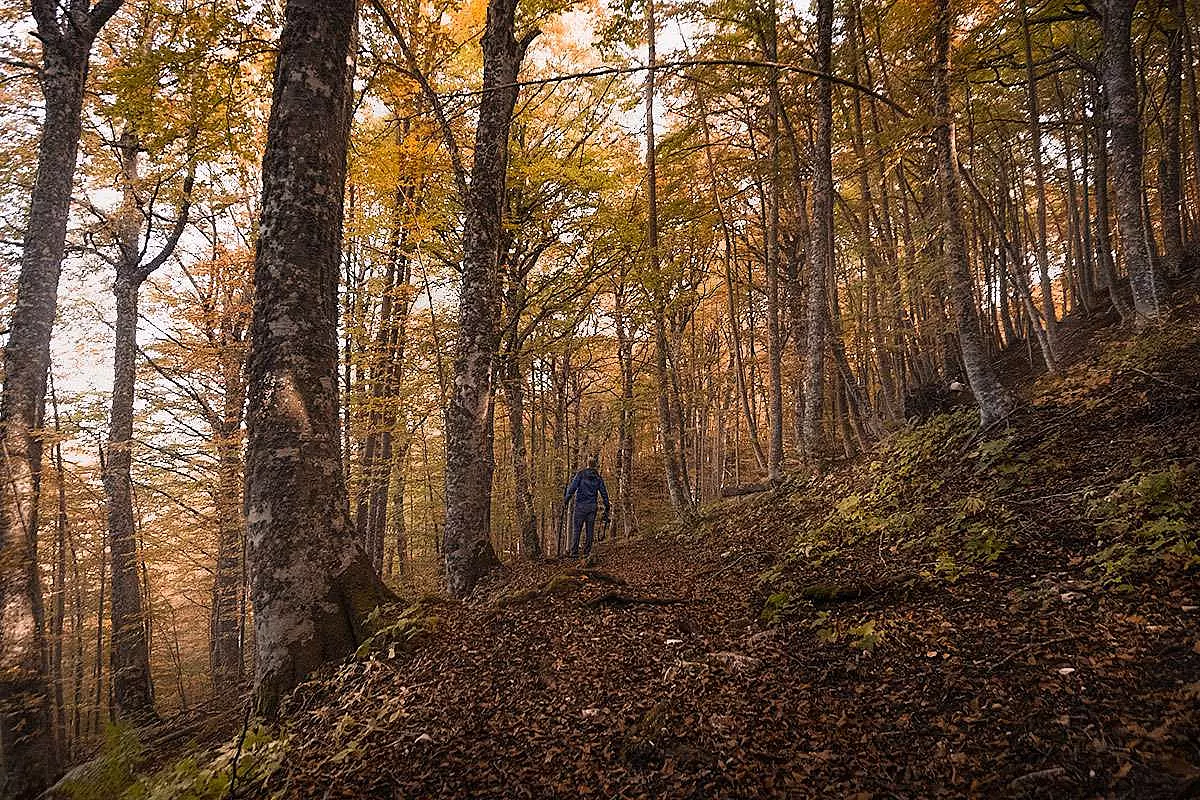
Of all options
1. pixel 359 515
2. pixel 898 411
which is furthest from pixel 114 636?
pixel 898 411

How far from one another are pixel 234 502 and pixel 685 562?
984cm

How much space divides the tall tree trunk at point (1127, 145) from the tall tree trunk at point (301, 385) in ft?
30.5

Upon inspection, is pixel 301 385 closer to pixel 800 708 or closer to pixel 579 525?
pixel 800 708

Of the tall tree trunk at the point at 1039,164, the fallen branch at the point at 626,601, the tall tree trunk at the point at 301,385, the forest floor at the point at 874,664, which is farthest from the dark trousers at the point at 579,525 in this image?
the tall tree trunk at the point at 1039,164

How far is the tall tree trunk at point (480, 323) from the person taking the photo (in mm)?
6977

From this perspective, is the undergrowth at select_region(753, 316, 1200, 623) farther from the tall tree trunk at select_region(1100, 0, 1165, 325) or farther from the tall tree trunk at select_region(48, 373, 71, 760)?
the tall tree trunk at select_region(48, 373, 71, 760)

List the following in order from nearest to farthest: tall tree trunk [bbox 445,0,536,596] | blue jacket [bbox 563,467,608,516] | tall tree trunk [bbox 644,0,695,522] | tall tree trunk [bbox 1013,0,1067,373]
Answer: tall tree trunk [bbox 1013,0,1067,373]
tall tree trunk [bbox 445,0,536,596]
blue jacket [bbox 563,467,608,516]
tall tree trunk [bbox 644,0,695,522]

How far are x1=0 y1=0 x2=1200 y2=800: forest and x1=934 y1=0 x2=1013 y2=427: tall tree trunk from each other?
0.05m

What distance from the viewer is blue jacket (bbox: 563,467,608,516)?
33.5 feet

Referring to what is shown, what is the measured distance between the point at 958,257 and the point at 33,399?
482 inches

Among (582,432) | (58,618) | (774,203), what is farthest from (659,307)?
(58,618)

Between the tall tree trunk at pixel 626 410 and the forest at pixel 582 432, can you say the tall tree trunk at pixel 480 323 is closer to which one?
the forest at pixel 582 432

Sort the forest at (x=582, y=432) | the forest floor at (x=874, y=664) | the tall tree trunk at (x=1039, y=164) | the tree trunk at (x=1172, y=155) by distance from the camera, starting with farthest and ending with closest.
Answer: the tree trunk at (x=1172, y=155) < the tall tree trunk at (x=1039, y=164) < the forest at (x=582, y=432) < the forest floor at (x=874, y=664)

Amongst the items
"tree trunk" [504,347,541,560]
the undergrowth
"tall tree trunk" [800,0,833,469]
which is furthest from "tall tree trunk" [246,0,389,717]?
"tree trunk" [504,347,541,560]
